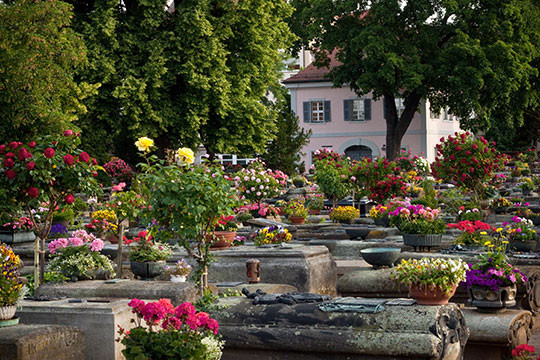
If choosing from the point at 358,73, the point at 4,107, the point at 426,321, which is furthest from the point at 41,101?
the point at 358,73

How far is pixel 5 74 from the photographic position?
22.1m

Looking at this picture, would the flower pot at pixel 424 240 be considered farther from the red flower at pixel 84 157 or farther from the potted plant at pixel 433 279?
the red flower at pixel 84 157

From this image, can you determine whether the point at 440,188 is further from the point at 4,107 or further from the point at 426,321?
the point at 426,321

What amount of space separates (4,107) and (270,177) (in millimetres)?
7754

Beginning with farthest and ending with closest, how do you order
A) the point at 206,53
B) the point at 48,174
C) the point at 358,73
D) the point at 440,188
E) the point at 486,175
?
the point at 358,73 < the point at 440,188 < the point at 206,53 < the point at 486,175 < the point at 48,174

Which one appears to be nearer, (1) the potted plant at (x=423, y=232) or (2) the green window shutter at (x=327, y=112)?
(1) the potted plant at (x=423, y=232)

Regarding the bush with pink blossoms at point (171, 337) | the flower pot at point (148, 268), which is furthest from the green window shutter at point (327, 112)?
the bush with pink blossoms at point (171, 337)

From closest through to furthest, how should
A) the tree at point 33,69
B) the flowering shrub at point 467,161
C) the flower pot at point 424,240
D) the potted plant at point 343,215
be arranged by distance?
the flower pot at point 424,240 → the potted plant at point 343,215 → the flowering shrub at point 467,161 → the tree at point 33,69

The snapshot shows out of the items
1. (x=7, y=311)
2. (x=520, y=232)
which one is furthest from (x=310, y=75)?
(x=7, y=311)

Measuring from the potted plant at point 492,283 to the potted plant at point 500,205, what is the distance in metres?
12.4

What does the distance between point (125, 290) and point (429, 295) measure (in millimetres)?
3658

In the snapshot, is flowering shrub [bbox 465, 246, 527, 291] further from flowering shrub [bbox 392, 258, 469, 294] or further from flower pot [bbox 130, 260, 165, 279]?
flower pot [bbox 130, 260, 165, 279]

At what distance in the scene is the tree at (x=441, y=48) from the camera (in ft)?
119

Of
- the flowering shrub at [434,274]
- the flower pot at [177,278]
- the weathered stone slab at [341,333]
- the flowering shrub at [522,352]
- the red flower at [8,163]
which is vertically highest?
the red flower at [8,163]
